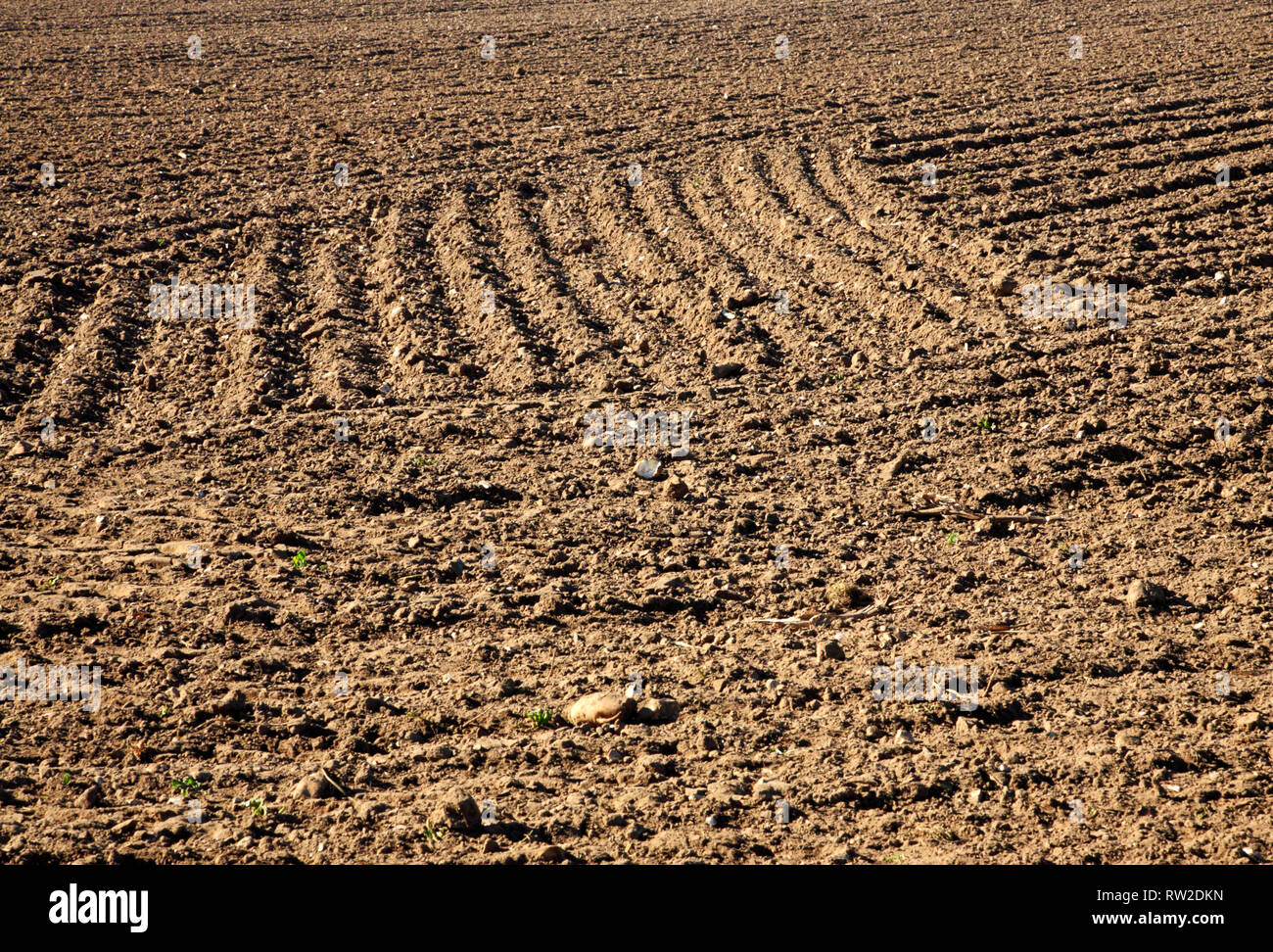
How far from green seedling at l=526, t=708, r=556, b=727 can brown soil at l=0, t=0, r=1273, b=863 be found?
0.04 meters

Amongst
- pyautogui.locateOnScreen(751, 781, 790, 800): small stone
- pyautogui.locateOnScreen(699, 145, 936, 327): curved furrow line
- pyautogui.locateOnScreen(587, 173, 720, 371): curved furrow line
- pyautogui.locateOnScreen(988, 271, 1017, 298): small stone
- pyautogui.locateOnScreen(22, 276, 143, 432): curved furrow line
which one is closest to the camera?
pyautogui.locateOnScreen(751, 781, 790, 800): small stone

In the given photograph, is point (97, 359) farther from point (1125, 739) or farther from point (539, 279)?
point (1125, 739)

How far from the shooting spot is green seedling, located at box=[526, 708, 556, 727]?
407cm

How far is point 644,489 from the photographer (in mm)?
5801

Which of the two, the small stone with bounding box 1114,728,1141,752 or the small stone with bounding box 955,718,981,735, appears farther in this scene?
the small stone with bounding box 955,718,981,735

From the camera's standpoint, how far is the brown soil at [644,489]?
362 centimetres

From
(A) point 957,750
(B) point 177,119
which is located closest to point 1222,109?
(A) point 957,750

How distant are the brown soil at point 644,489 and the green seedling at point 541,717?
0.12 feet

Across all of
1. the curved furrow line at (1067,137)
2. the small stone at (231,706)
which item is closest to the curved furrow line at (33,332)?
the small stone at (231,706)


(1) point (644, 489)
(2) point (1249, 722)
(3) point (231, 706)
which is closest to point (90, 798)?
(3) point (231, 706)

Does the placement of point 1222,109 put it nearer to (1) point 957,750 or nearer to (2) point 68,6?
(1) point 957,750

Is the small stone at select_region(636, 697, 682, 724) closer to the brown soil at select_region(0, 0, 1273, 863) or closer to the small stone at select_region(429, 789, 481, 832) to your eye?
the brown soil at select_region(0, 0, 1273, 863)

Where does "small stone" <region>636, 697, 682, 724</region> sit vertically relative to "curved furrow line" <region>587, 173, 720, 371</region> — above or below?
below

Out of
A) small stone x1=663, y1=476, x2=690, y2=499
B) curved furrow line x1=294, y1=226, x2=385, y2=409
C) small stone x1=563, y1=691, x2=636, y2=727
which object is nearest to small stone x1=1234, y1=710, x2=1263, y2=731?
small stone x1=563, y1=691, x2=636, y2=727
